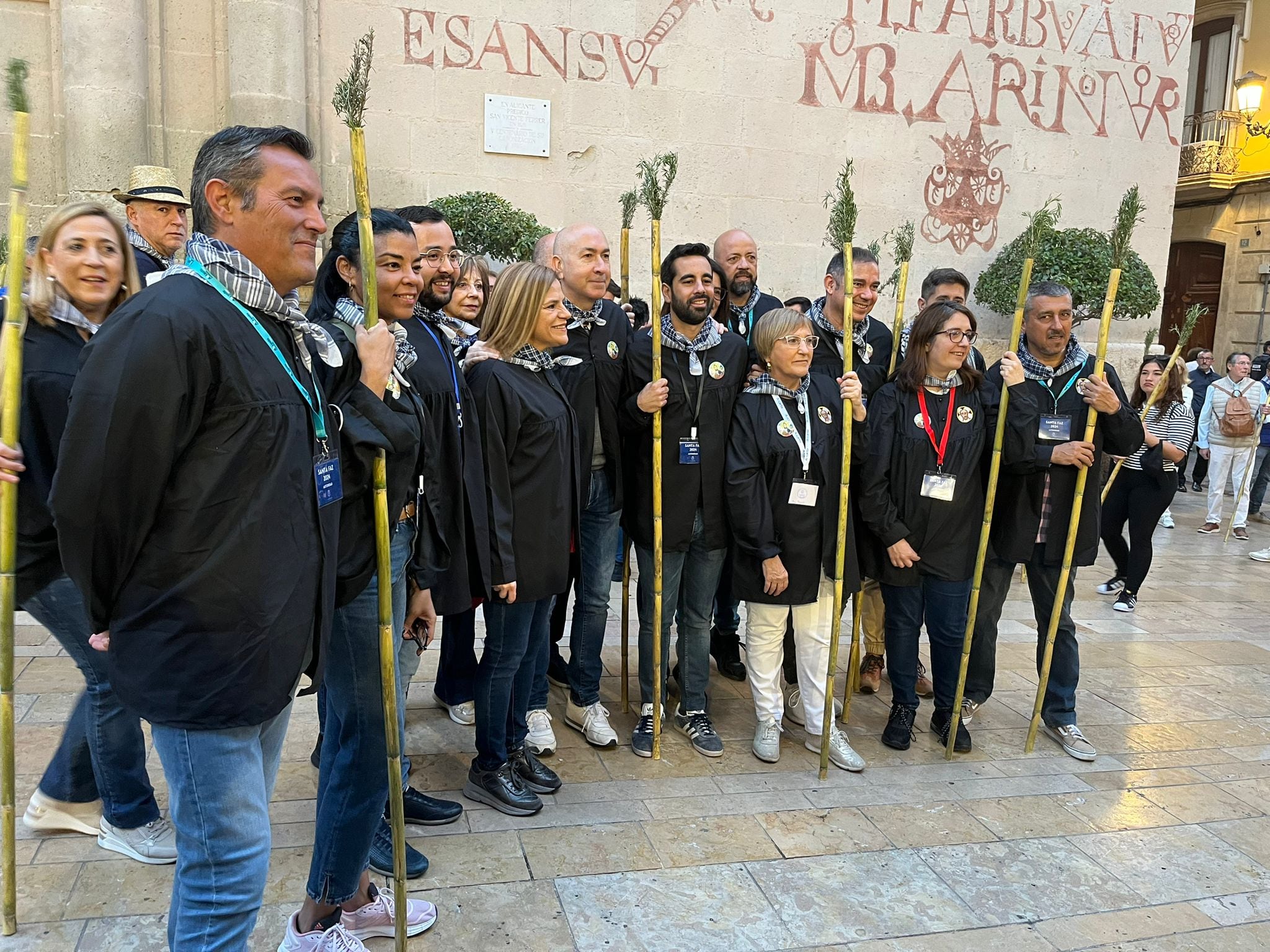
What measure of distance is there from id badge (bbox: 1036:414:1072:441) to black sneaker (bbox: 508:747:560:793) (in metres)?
2.46

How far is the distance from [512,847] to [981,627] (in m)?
2.36

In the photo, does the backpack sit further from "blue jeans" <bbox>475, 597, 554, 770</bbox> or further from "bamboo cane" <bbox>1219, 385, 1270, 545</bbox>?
"blue jeans" <bbox>475, 597, 554, 770</bbox>

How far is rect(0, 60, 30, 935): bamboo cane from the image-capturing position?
7.83ft

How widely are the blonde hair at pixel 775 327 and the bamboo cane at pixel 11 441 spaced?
8.55 feet

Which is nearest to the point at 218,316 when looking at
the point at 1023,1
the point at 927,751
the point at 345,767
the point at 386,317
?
the point at 386,317

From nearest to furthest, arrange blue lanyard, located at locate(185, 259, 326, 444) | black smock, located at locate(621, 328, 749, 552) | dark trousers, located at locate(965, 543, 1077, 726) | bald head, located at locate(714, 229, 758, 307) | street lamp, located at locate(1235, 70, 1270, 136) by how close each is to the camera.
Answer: blue lanyard, located at locate(185, 259, 326, 444)
black smock, located at locate(621, 328, 749, 552)
dark trousers, located at locate(965, 543, 1077, 726)
bald head, located at locate(714, 229, 758, 307)
street lamp, located at locate(1235, 70, 1270, 136)

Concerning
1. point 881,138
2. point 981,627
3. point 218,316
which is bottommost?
point 981,627

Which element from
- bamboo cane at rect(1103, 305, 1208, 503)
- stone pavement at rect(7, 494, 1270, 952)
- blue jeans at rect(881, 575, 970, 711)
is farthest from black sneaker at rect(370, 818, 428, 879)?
bamboo cane at rect(1103, 305, 1208, 503)

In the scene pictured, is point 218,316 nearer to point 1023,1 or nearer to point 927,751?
point 927,751

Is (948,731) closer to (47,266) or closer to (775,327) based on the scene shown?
(775,327)

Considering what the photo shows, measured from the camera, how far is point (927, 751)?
167 inches

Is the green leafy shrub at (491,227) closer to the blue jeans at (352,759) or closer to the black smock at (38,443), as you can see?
the black smock at (38,443)

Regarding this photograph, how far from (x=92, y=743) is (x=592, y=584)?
1.90m

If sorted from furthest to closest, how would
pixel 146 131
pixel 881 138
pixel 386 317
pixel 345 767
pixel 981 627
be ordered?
1. pixel 881 138
2. pixel 146 131
3. pixel 981 627
4. pixel 386 317
5. pixel 345 767
